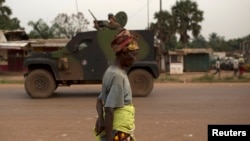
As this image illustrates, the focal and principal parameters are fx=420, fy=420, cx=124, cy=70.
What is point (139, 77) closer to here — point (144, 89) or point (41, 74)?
point (144, 89)

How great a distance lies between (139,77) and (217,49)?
2759 inches

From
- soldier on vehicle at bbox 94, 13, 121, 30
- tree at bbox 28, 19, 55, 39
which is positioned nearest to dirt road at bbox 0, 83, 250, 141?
soldier on vehicle at bbox 94, 13, 121, 30

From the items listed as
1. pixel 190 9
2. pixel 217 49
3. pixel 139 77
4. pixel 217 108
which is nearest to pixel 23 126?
pixel 217 108

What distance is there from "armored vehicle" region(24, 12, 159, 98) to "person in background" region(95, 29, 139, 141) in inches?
350

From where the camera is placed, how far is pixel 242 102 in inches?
454

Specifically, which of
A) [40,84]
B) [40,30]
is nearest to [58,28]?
[40,30]

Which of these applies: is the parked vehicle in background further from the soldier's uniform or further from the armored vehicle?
the soldier's uniform

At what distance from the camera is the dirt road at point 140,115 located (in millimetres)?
7113

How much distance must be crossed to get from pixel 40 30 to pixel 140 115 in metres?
55.1

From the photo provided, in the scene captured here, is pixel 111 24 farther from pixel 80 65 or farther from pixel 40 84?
pixel 40 84

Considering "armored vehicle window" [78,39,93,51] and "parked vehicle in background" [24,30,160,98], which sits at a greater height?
"armored vehicle window" [78,39,93,51]

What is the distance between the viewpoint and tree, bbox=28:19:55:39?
196ft

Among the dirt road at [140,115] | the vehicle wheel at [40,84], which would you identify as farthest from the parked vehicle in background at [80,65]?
the dirt road at [140,115]

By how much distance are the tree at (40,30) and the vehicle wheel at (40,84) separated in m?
47.0
